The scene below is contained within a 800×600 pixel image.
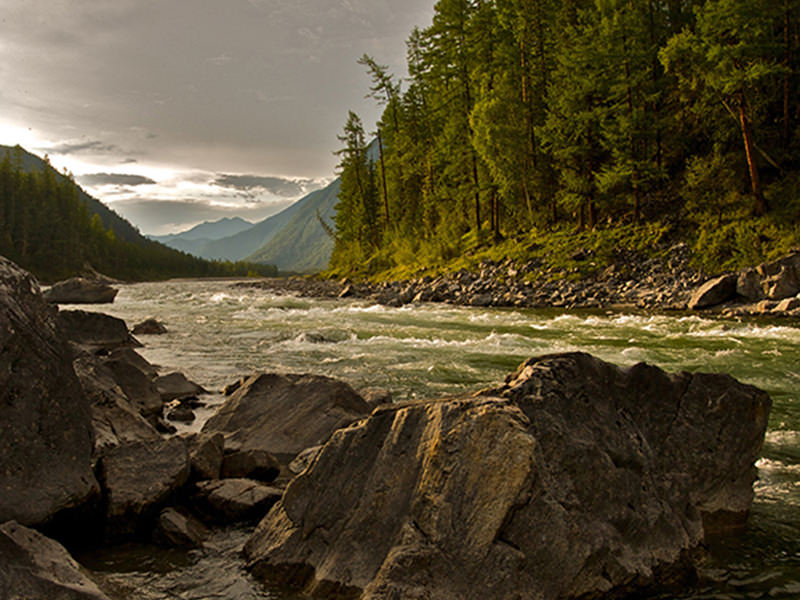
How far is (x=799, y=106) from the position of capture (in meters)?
32.2

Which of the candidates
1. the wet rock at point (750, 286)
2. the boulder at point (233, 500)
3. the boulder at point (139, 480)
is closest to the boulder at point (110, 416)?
the boulder at point (139, 480)

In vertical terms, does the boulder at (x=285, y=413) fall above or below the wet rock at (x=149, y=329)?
below

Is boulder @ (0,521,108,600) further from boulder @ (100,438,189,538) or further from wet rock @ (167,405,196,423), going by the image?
wet rock @ (167,405,196,423)

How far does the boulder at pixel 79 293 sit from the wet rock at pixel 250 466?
44.0 metres

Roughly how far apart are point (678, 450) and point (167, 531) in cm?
561

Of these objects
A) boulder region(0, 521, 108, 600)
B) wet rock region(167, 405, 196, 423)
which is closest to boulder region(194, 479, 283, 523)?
boulder region(0, 521, 108, 600)

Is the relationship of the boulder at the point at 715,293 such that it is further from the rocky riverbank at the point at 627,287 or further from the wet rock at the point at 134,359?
the wet rock at the point at 134,359

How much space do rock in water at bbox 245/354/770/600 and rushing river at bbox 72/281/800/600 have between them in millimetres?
420

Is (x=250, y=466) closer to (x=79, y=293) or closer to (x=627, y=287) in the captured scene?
(x=627, y=287)

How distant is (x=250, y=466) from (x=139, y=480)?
153cm

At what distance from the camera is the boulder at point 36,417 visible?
4.99m

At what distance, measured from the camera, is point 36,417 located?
17.3 feet

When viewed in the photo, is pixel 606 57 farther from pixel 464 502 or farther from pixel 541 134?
pixel 464 502

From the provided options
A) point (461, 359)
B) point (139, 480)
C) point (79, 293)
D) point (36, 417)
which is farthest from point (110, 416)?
point (79, 293)
